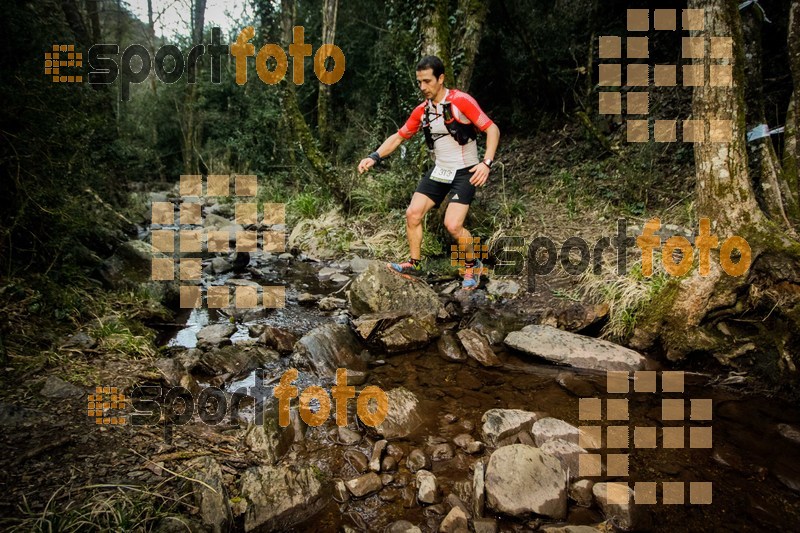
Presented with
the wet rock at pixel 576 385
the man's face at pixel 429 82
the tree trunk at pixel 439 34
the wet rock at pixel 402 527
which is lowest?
the wet rock at pixel 402 527

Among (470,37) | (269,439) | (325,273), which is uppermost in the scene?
(470,37)

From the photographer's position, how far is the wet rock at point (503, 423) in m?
2.50

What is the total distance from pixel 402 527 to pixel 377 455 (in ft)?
1.54

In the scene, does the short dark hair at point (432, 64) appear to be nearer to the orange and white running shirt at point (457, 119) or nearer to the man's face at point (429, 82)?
the man's face at point (429, 82)

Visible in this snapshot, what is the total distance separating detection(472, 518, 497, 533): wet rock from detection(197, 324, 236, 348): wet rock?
2625 millimetres

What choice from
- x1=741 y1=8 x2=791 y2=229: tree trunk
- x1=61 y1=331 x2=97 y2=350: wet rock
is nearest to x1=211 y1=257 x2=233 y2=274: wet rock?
x1=61 y1=331 x2=97 y2=350: wet rock

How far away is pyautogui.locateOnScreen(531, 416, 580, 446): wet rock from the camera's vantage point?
7.98 feet

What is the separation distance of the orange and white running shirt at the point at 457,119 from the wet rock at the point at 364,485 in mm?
3152

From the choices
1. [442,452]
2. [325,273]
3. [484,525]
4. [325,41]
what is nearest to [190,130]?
[325,41]

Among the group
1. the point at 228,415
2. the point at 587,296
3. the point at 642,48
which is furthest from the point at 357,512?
the point at 642,48

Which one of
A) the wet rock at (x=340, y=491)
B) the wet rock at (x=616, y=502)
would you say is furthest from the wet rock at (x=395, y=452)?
the wet rock at (x=616, y=502)

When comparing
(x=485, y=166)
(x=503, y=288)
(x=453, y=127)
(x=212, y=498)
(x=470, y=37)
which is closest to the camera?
(x=212, y=498)

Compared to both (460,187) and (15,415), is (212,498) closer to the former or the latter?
(15,415)

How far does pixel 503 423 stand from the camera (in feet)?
8.36
